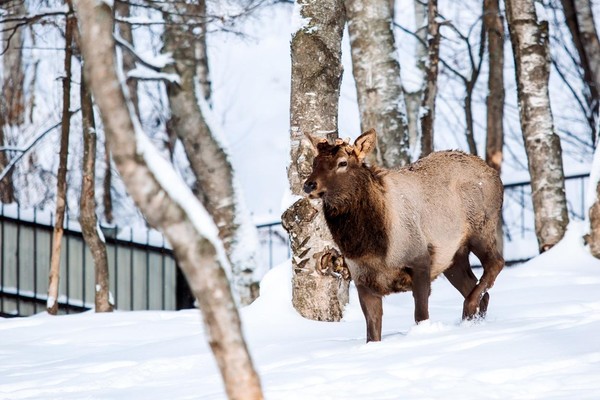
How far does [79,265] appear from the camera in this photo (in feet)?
49.4

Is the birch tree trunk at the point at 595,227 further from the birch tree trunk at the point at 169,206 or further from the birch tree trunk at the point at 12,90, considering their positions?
the birch tree trunk at the point at 12,90

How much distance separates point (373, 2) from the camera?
460 inches

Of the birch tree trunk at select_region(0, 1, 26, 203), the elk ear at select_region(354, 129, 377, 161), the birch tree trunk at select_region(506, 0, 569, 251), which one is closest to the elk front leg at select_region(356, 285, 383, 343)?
the elk ear at select_region(354, 129, 377, 161)

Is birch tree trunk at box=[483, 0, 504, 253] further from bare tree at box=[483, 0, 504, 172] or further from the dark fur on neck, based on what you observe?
the dark fur on neck

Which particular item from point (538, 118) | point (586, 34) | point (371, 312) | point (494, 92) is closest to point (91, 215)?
point (538, 118)

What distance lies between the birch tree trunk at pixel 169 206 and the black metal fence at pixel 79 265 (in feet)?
36.9

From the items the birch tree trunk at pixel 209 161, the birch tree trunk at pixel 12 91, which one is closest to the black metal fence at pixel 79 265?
the birch tree trunk at pixel 209 161

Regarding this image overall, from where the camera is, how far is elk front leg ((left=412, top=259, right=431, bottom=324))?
681 cm

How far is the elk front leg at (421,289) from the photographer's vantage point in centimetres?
681

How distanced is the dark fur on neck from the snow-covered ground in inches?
23.8

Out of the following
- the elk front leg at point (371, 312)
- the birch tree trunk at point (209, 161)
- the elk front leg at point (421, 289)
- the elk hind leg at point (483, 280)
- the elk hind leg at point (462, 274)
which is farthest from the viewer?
the birch tree trunk at point (209, 161)

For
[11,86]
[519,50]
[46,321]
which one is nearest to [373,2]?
[519,50]

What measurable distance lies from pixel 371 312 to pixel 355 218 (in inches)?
24.4

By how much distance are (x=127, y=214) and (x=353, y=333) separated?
2035 cm
